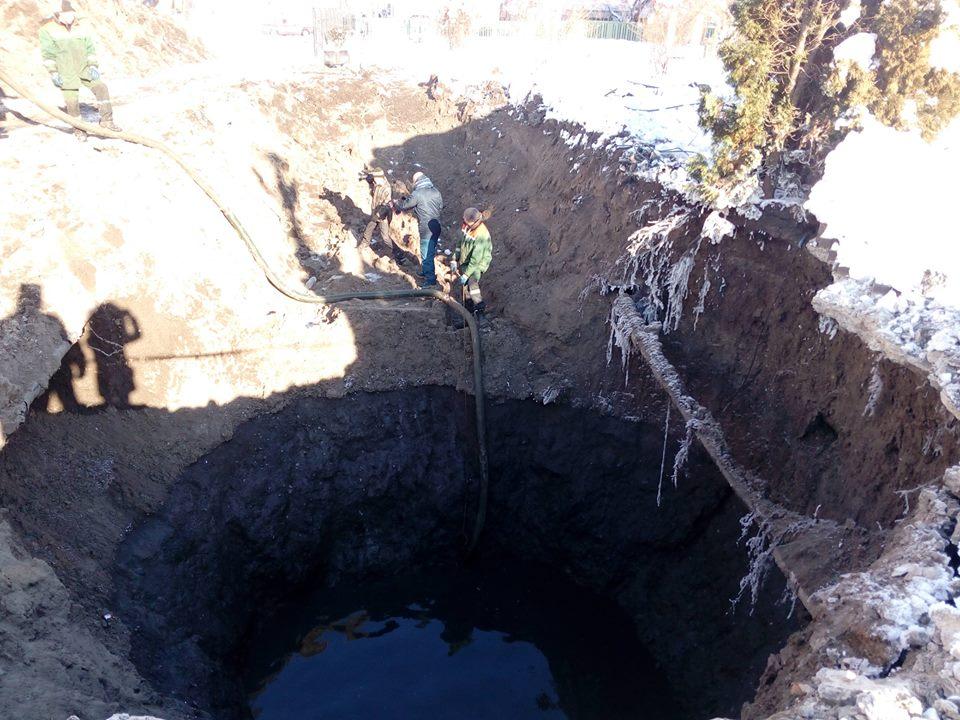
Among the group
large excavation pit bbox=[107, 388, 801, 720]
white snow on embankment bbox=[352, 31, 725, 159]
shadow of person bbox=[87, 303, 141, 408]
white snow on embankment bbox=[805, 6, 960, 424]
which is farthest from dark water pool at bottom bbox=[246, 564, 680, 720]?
white snow on embankment bbox=[352, 31, 725, 159]

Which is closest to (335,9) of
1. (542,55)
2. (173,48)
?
(173,48)

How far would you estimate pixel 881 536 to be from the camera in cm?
421

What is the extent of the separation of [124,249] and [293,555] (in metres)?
3.83

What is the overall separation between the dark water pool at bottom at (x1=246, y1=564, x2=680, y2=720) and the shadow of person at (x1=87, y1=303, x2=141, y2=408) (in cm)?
296

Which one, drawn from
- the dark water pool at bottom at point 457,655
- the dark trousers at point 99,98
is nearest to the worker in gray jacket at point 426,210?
the dark trousers at point 99,98

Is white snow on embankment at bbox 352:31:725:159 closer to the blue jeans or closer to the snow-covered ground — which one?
the snow-covered ground

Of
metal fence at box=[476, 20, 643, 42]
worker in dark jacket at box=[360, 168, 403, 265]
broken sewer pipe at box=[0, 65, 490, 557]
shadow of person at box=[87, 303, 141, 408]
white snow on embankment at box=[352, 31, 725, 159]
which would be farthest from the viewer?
metal fence at box=[476, 20, 643, 42]

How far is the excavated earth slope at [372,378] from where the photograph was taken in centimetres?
414

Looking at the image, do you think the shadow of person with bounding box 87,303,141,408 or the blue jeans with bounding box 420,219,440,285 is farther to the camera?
the blue jeans with bounding box 420,219,440,285

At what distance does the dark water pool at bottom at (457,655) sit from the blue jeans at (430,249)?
3744 millimetres

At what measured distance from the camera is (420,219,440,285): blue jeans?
306 inches

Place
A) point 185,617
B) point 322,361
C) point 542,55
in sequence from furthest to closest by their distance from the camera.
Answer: point 542,55
point 322,361
point 185,617

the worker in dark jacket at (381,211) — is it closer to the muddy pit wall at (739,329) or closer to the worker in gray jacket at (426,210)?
the worker in gray jacket at (426,210)

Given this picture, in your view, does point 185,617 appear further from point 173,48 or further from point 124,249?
point 173,48
